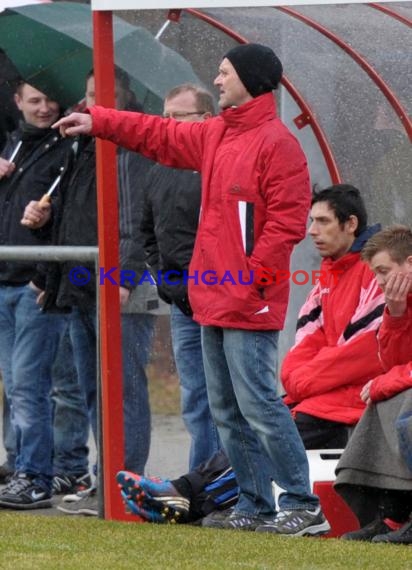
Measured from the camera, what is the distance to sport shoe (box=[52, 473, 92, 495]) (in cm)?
818

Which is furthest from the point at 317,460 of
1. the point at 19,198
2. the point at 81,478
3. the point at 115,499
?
the point at 19,198

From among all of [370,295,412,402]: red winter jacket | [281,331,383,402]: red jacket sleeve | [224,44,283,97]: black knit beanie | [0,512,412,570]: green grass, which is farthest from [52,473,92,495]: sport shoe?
[224,44,283,97]: black knit beanie

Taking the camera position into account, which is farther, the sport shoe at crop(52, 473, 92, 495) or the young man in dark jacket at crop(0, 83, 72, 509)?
the sport shoe at crop(52, 473, 92, 495)

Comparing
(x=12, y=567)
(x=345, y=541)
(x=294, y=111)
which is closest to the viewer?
(x=12, y=567)

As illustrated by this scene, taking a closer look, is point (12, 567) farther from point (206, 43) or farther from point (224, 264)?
point (206, 43)

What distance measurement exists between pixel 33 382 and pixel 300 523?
200 cm

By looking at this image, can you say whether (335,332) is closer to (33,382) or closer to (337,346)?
(337,346)

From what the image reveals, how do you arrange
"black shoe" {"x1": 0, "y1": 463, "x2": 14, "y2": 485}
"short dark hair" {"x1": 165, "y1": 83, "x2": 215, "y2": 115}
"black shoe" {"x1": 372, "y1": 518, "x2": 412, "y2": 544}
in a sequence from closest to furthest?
"black shoe" {"x1": 372, "y1": 518, "x2": 412, "y2": 544} → "short dark hair" {"x1": 165, "y1": 83, "x2": 215, "y2": 115} → "black shoe" {"x1": 0, "y1": 463, "x2": 14, "y2": 485}

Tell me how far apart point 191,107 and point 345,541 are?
82.7 inches

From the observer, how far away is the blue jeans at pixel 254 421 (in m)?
6.55

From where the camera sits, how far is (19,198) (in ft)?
27.1

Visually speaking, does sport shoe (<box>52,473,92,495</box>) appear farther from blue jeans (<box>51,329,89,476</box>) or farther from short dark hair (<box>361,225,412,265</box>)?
short dark hair (<box>361,225,412,265</box>)

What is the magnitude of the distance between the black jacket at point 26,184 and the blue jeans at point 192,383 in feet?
3.76

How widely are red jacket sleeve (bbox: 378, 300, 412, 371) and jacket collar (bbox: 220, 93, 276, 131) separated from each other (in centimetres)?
94
